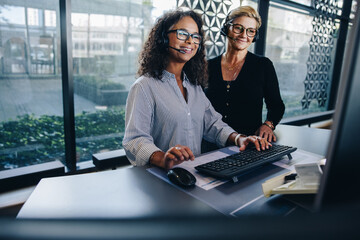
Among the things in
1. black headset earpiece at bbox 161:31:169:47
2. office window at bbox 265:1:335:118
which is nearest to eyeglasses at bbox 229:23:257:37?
black headset earpiece at bbox 161:31:169:47

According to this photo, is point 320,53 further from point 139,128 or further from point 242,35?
point 139,128

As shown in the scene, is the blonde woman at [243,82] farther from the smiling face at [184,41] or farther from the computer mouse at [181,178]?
the computer mouse at [181,178]

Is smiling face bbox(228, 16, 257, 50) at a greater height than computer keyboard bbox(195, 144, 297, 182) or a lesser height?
greater

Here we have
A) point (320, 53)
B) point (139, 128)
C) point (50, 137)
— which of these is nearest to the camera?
point (139, 128)

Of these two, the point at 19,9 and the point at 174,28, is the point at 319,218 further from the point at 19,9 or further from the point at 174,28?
the point at 19,9

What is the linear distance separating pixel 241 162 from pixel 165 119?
0.50 m

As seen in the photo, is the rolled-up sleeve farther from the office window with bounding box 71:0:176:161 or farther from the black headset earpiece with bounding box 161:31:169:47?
the office window with bounding box 71:0:176:161

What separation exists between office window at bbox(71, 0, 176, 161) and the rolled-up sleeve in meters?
1.46

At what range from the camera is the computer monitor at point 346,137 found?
24 cm

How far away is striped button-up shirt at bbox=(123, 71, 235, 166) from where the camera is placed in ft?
4.56

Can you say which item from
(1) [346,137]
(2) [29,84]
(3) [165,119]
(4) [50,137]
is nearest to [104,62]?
(2) [29,84]

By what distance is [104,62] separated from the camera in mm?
2889

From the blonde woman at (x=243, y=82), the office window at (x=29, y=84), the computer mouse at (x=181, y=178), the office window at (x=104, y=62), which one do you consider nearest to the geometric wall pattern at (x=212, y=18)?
the office window at (x=104, y=62)

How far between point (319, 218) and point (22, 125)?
2.77m
